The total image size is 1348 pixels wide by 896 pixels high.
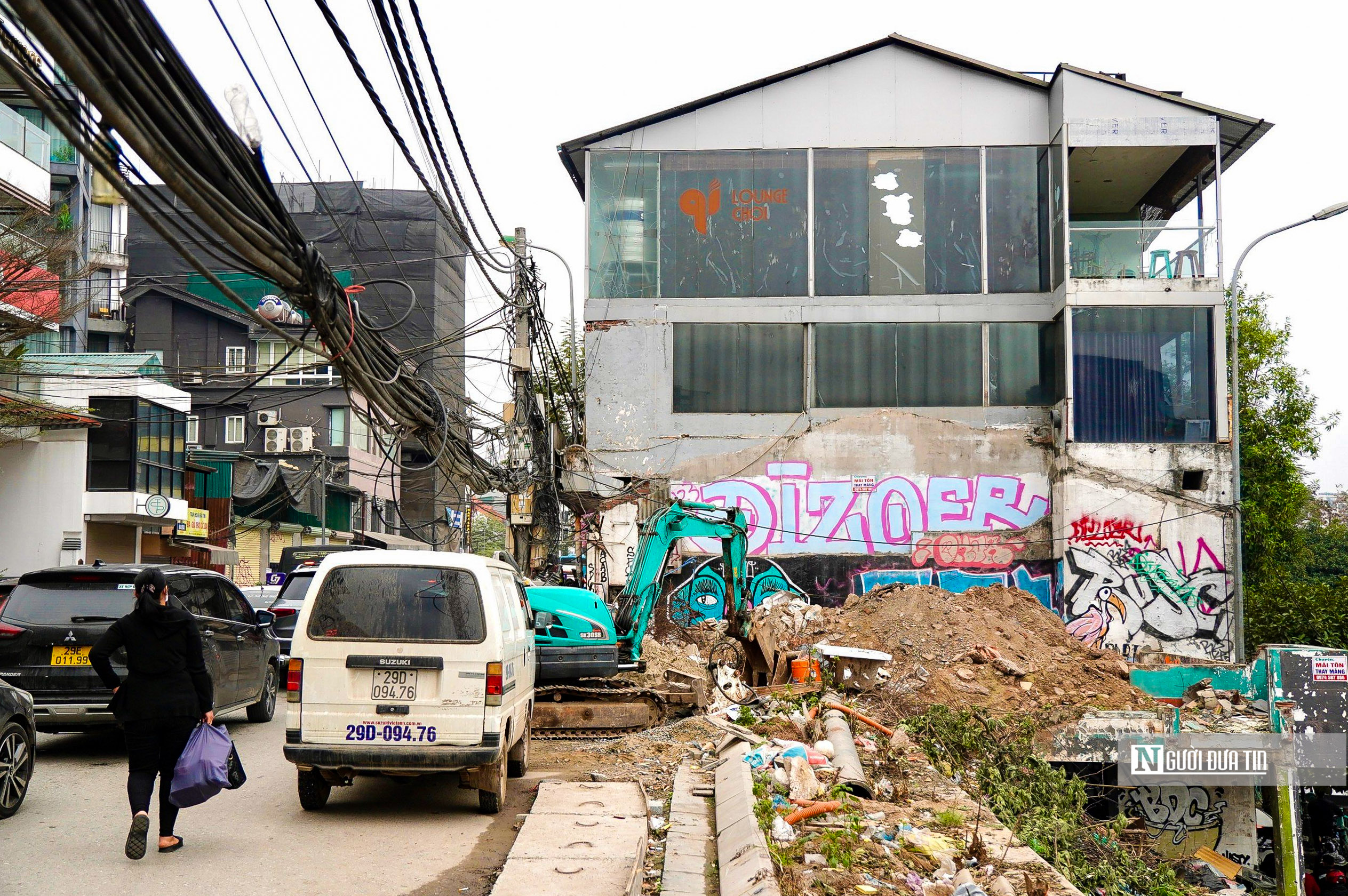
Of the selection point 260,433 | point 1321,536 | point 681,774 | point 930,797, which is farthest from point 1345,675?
point 1321,536

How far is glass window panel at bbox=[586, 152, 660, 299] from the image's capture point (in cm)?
2859

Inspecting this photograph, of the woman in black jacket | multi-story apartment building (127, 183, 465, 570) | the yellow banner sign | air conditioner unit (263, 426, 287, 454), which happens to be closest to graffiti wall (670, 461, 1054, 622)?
the yellow banner sign

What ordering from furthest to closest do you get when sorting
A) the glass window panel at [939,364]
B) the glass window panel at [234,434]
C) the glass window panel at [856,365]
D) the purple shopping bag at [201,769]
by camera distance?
the glass window panel at [234,434] < the glass window panel at [856,365] < the glass window panel at [939,364] < the purple shopping bag at [201,769]

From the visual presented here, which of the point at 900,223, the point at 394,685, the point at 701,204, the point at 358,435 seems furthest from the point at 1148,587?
the point at 358,435

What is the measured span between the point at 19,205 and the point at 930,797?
22711 millimetres

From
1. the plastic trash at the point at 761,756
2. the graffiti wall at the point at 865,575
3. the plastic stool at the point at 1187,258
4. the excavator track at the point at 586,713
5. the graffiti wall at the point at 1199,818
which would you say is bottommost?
the graffiti wall at the point at 1199,818

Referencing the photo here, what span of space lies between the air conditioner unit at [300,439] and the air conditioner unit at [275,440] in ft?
1.27

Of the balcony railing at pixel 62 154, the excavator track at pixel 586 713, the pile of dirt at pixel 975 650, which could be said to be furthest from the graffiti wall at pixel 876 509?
the balcony railing at pixel 62 154

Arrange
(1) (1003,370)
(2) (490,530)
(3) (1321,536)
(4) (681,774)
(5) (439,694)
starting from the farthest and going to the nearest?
(2) (490,530) → (3) (1321,536) → (1) (1003,370) → (4) (681,774) → (5) (439,694)

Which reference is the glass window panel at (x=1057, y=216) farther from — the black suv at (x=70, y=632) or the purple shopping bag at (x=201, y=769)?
the purple shopping bag at (x=201, y=769)

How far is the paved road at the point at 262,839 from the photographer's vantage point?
716cm

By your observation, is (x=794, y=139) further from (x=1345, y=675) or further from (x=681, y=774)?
(x=681, y=774)

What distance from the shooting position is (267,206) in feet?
24.8

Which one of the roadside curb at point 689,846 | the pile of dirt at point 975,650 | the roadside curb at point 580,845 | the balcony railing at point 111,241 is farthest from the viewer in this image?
the balcony railing at point 111,241
